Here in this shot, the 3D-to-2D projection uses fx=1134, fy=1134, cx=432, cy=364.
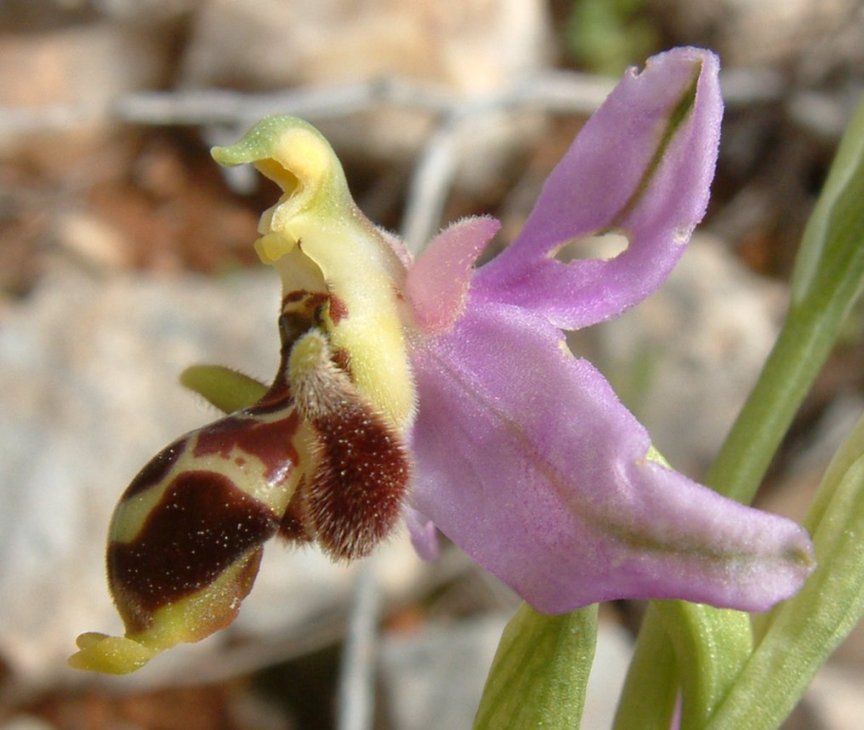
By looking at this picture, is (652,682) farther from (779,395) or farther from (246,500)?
(246,500)

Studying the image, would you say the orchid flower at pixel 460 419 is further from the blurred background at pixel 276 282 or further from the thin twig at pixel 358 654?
the thin twig at pixel 358 654

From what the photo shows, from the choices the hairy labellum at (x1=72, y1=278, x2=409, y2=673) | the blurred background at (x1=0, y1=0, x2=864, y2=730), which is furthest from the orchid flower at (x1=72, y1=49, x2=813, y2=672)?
the blurred background at (x1=0, y1=0, x2=864, y2=730)

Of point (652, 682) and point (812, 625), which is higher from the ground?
point (812, 625)

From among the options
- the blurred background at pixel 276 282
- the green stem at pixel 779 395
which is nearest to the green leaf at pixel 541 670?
the green stem at pixel 779 395

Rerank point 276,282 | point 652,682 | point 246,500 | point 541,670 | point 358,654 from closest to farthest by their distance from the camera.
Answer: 1. point 246,500
2. point 541,670
3. point 652,682
4. point 358,654
5. point 276,282

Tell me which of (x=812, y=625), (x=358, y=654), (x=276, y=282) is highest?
(x=812, y=625)

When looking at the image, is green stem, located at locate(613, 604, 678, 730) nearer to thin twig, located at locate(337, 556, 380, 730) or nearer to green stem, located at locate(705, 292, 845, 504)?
green stem, located at locate(705, 292, 845, 504)

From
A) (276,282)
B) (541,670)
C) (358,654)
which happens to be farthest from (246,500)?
(276,282)
